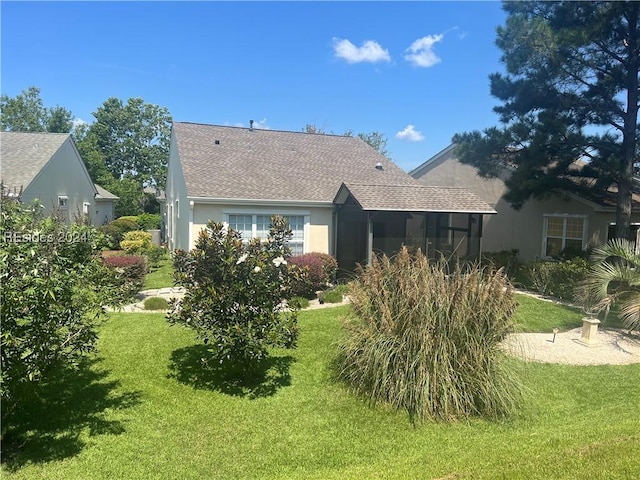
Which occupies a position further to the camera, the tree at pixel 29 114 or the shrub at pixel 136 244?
the tree at pixel 29 114

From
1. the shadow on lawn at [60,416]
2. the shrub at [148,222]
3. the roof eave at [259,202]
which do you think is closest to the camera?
the shadow on lawn at [60,416]

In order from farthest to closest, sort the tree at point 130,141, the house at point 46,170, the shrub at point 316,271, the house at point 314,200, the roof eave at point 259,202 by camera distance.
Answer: the tree at point 130,141 < the house at point 46,170 < the house at point 314,200 < the roof eave at point 259,202 < the shrub at point 316,271

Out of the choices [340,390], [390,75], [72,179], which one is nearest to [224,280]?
[340,390]

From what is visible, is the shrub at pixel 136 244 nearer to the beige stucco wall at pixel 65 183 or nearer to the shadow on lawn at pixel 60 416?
the beige stucco wall at pixel 65 183

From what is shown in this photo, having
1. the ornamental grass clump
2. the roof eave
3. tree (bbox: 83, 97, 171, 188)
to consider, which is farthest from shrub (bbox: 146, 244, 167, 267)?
tree (bbox: 83, 97, 171, 188)

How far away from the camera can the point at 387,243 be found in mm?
15898

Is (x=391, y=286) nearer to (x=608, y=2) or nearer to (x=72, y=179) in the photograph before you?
(x=608, y=2)

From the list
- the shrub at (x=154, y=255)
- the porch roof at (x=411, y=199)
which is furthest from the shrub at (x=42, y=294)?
the shrub at (x=154, y=255)

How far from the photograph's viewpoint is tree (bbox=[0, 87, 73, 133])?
50906 mm

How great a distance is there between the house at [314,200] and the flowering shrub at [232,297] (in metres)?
8.19

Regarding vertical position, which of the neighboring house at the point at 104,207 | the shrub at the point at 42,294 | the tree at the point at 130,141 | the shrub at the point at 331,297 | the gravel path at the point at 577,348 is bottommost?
the gravel path at the point at 577,348

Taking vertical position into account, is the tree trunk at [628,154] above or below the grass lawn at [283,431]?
above

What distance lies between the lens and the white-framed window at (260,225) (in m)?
14.7

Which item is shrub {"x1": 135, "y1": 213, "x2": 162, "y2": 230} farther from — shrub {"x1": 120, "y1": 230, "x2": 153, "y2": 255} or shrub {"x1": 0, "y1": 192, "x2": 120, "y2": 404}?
shrub {"x1": 0, "y1": 192, "x2": 120, "y2": 404}
